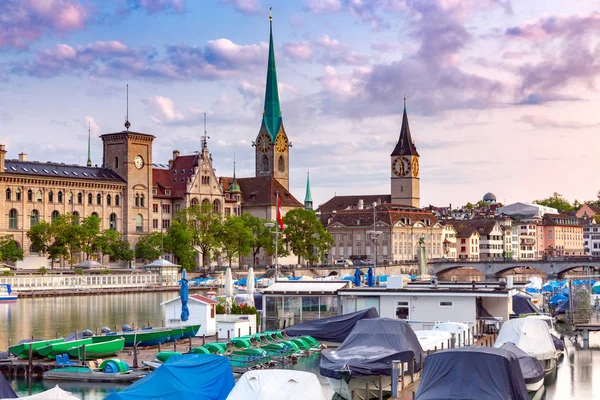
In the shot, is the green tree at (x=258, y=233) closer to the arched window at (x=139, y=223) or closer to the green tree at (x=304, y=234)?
the green tree at (x=304, y=234)

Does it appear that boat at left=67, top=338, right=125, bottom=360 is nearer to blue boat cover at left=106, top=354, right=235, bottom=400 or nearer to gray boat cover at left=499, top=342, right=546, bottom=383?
blue boat cover at left=106, top=354, right=235, bottom=400

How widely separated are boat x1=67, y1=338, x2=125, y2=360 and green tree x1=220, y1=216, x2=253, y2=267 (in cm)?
9035

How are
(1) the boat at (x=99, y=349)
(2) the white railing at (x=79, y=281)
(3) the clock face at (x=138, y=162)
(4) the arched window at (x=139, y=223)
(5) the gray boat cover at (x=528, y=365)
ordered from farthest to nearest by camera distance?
(3) the clock face at (x=138, y=162)
(4) the arched window at (x=139, y=223)
(2) the white railing at (x=79, y=281)
(1) the boat at (x=99, y=349)
(5) the gray boat cover at (x=528, y=365)

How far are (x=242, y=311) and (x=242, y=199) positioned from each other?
119330 mm

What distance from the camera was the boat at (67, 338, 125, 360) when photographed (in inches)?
1703

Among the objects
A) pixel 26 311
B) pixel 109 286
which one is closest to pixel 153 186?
pixel 109 286

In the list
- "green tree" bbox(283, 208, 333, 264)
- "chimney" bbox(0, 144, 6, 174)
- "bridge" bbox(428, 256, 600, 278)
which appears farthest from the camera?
"bridge" bbox(428, 256, 600, 278)

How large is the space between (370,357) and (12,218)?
10278 centimetres

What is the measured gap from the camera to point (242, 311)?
55250 millimetres

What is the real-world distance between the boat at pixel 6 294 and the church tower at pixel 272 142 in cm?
10034

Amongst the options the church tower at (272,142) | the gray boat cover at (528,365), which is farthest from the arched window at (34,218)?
the gray boat cover at (528,365)

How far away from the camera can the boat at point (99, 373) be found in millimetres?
39500

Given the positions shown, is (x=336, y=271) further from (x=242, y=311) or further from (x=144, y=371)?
(x=144, y=371)

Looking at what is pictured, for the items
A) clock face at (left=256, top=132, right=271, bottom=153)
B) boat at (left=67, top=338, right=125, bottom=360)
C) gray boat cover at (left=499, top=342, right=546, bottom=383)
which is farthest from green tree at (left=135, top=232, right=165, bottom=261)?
gray boat cover at (left=499, top=342, right=546, bottom=383)
